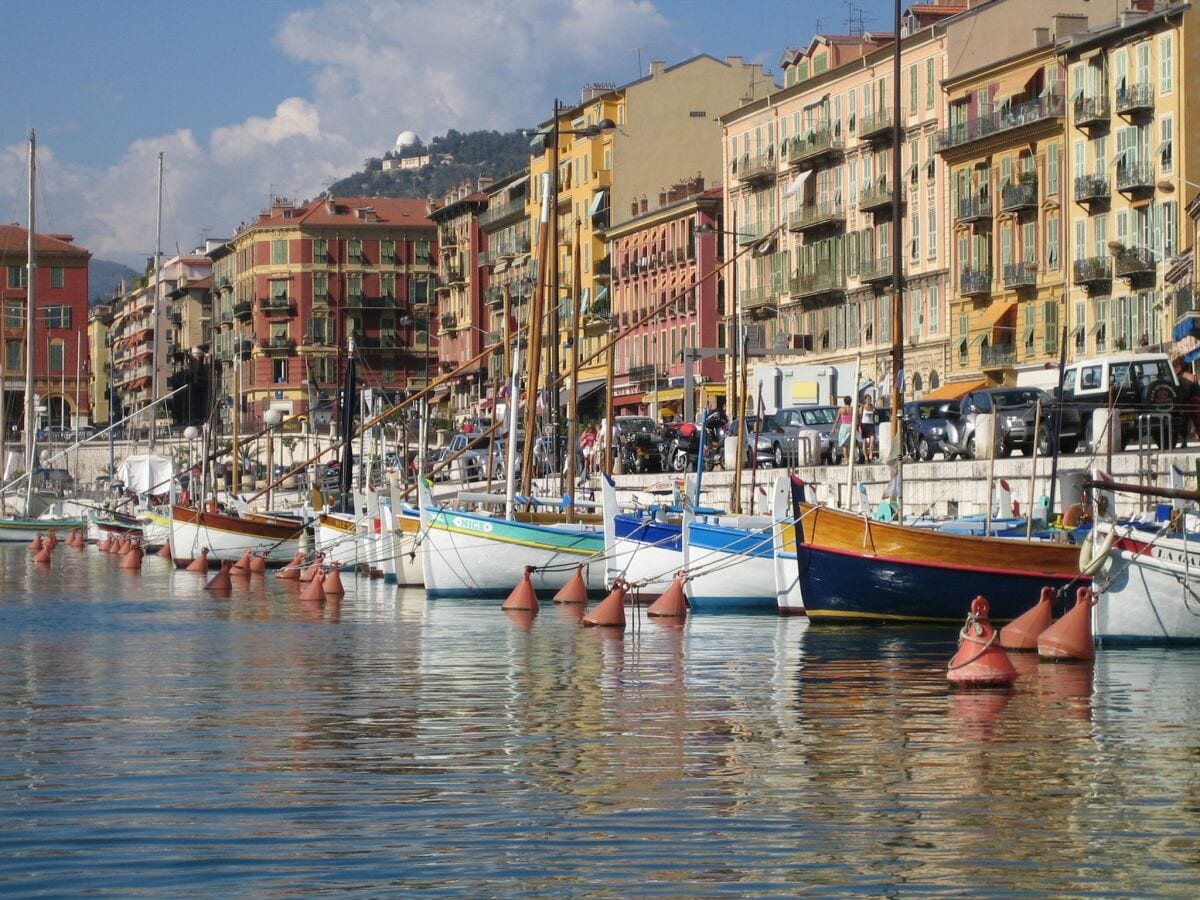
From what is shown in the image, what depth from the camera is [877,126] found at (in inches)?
3492

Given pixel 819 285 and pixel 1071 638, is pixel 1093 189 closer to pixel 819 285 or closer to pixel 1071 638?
pixel 819 285

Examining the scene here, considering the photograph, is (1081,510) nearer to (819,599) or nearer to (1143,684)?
(819,599)

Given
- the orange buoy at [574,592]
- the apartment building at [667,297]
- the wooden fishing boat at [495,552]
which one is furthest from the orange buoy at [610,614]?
the apartment building at [667,297]

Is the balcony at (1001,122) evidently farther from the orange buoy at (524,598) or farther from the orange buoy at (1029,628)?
the orange buoy at (1029,628)

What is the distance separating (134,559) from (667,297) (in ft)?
169

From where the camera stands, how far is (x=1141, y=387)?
4981cm

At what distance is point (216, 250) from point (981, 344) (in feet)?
376

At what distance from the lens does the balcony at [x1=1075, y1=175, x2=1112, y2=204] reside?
7438 centimetres

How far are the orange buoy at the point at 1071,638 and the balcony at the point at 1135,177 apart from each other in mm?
46500

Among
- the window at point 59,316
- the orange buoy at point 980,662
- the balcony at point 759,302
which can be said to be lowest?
the orange buoy at point 980,662

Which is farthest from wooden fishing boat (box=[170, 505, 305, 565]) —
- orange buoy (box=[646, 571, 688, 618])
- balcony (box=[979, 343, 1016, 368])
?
balcony (box=[979, 343, 1016, 368])

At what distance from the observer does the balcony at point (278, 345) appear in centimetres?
16888

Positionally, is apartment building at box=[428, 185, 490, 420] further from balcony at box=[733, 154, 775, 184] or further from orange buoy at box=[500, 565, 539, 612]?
orange buoy at box=[500, 565, 539, 612]

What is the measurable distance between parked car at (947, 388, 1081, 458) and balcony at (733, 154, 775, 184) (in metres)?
48.1
